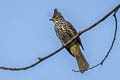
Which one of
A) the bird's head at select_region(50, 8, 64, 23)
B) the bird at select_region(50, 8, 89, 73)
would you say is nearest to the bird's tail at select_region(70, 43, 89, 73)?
the bird at select_region(50, 8, 89, 73)

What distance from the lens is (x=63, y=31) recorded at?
6.34 metres

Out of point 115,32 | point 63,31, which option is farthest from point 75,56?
point 115,32

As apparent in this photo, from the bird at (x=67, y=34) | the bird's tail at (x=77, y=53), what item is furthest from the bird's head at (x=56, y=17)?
the bird's tail at (x=77, y=53)

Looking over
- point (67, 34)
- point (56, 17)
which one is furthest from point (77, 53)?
point (56, 17)

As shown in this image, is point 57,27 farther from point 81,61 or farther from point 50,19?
point 81,61

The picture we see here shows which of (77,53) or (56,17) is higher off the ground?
(56,17)

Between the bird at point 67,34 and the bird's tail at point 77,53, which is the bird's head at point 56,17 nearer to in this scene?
the bird at point 67,34

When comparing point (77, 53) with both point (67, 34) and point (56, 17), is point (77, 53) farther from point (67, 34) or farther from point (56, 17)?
point (56, 17)

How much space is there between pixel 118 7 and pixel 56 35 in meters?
3.78

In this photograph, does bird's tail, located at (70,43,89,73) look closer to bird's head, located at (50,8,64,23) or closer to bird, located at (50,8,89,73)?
bird, located at (50,8,89,73)

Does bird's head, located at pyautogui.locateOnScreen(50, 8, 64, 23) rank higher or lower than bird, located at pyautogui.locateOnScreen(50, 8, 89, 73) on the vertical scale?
higher

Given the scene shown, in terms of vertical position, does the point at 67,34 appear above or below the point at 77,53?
above

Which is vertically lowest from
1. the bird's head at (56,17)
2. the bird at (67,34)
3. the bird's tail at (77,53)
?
the bird's tail at (77,53)

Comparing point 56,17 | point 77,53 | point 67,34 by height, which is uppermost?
point 56,17
